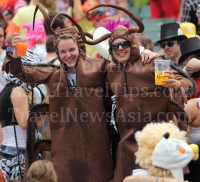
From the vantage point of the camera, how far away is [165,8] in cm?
773

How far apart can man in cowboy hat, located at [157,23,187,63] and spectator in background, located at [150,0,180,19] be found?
1798mm

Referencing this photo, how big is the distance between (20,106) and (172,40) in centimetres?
245

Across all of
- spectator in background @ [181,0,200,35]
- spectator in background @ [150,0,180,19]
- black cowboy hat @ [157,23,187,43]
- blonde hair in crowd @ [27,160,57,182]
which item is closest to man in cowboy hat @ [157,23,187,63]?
black cowboy hat @ [157,23,187,43]

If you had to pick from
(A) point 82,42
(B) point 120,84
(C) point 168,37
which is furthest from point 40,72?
(C) point 168,37

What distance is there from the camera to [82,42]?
420 cm

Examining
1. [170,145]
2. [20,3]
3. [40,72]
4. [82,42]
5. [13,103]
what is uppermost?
[20,3]

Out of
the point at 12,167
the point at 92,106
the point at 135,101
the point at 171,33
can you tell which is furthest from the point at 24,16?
the point at 135,101

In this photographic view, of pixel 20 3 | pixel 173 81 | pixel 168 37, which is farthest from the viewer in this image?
pixel 20 3

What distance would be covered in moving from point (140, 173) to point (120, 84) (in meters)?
0.95

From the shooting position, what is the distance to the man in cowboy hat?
18.9ft

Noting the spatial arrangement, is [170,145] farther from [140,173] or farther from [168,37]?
[168,37]

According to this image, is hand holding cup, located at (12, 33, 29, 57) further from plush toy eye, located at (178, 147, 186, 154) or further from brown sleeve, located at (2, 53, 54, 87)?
plush toy eye, located at (178, 147, 186, 154)

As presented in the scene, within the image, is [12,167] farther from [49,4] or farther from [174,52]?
[49,4]

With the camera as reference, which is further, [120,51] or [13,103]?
[13,103]
